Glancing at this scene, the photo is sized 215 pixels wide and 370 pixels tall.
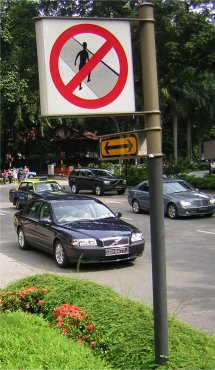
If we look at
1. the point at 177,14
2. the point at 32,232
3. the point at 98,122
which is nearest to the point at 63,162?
the point at 98,122

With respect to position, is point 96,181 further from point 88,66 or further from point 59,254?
point 88,66

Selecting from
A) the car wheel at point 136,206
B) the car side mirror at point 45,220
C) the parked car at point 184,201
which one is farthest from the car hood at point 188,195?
the car side mirror at point 45,220

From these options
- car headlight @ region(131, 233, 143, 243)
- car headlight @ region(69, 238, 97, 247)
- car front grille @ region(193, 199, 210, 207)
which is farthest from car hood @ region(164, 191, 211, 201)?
car headlight @ region(69, 238, 97, 247)

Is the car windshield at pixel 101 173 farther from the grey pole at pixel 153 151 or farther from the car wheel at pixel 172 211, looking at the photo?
the grey pole at pixel 153 151

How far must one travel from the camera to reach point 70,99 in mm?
3311

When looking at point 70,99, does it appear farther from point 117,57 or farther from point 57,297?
point 57,297

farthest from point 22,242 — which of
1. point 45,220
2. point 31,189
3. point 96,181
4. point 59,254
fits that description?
point 96,181

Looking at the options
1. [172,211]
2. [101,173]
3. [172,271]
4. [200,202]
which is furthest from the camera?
[101,173]

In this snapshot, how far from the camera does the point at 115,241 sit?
1040 cm

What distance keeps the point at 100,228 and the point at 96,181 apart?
21.4 metres

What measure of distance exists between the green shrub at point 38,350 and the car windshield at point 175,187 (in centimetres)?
1564

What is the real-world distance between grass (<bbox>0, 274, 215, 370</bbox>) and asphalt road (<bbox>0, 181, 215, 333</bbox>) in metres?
1.39

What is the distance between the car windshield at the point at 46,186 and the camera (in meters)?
23.7

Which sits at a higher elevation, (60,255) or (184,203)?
(184,203)
